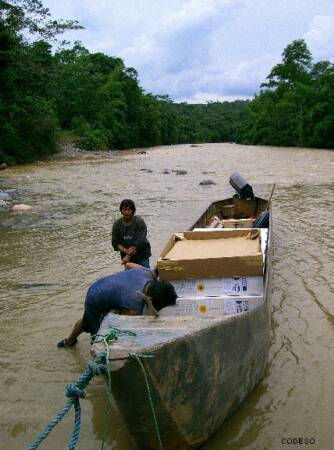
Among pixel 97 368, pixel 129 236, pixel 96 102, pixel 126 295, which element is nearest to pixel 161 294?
pixel 126 295

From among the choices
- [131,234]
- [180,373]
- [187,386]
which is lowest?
[187,386]

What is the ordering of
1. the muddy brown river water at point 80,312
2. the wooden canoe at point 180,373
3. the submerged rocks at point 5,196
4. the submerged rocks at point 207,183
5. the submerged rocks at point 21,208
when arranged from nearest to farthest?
the wooden canoe at point 180,373 → the muddy brown river water at point 80,312 → the submerged rocks at point 21,208 → the submerged rocks at point 5,196 → the submerged rocks at point 207,183

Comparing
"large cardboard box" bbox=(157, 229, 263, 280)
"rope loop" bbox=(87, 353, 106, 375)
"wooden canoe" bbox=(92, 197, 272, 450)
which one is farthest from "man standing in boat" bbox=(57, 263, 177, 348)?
"rope loop" bbox=(87, 353, 106, 375)

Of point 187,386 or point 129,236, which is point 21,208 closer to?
point 129,236

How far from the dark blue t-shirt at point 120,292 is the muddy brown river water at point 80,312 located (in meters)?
0.80

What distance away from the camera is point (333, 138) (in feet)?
141

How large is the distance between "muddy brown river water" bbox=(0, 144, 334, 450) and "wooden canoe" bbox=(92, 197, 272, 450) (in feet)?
1.34

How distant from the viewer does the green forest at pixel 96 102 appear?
23172 millimetres

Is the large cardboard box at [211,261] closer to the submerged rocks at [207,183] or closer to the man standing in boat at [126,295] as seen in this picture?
the man standing in boat at [126,295]

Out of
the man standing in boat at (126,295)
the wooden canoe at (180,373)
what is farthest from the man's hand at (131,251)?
the wooden canoe at (180,373)

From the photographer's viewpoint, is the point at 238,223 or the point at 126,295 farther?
the point at 238,223

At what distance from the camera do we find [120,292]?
4223mm

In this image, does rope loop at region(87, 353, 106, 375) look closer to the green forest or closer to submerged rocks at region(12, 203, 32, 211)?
submerged rocks at region(12, 203, 32, 211)

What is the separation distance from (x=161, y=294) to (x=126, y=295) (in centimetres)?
34
